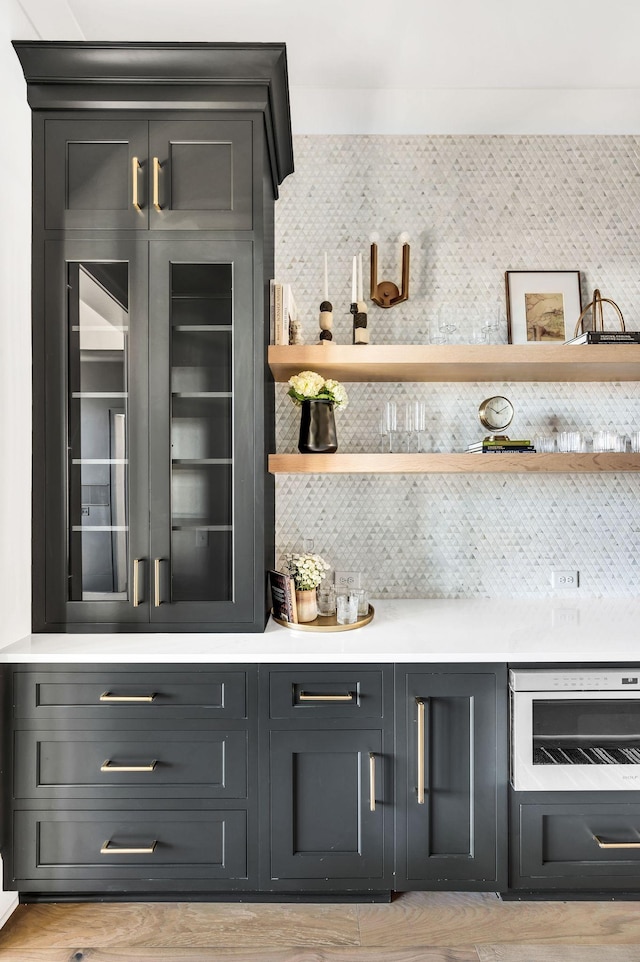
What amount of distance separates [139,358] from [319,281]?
2.96 feet

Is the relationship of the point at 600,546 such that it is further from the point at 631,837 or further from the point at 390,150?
the point at 390,150

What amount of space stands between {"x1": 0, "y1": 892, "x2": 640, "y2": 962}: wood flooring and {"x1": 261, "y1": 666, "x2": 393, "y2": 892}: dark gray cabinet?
4.6 inches

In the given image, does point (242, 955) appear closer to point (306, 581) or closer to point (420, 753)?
point (420, 753)

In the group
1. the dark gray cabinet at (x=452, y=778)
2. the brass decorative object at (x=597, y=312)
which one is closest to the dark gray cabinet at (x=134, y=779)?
the dark gray cabinet at (x=452, y=778)

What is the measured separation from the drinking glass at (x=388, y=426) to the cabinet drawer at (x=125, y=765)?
3.97 ft

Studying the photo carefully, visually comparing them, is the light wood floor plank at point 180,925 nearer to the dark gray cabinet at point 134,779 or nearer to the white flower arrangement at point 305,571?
the dark gray cabinet at point 134,779

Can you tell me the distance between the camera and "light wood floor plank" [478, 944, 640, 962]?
1.63m

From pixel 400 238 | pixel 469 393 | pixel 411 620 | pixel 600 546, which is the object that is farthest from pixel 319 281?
pixel 600 546

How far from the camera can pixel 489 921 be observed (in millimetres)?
1755

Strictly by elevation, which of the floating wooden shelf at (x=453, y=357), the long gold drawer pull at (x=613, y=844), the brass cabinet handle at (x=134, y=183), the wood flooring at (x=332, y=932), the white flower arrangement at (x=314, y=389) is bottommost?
the wood flooring at (x=332, y=932)

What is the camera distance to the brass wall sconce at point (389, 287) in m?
2.35

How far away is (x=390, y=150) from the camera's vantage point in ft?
7.95

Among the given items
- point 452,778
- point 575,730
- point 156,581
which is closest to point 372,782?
point 452,778

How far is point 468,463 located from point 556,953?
1495 mm
